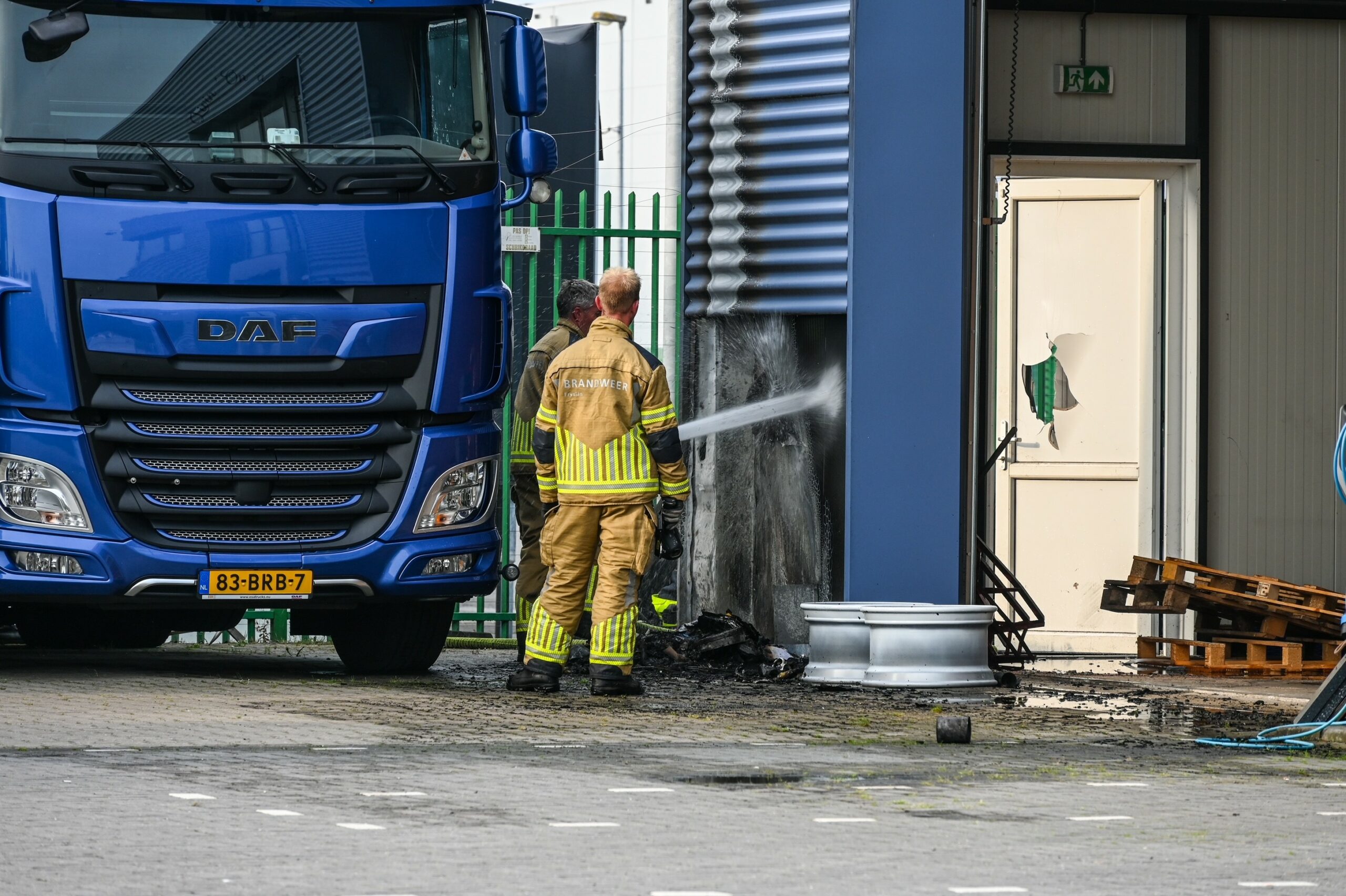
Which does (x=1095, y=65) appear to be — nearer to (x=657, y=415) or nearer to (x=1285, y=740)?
(x=657, y=415)

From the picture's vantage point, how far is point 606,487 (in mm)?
9789

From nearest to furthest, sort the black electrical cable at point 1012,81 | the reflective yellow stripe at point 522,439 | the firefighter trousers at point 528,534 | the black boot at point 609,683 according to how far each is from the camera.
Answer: the black boot at point 609,683, the reflective yellow stripe at point 522,439, the firefighter trousers at point 528,534, the black electrical cable at point 1012,81

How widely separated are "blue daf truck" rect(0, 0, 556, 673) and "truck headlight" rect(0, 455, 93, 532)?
1 cm

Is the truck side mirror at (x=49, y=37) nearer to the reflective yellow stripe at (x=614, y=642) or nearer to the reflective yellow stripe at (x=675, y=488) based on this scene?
the reflective yellow stripe at (x=675, y=488)

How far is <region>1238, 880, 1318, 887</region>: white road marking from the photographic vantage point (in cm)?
500

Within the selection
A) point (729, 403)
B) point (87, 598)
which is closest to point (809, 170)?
point (729, 403)

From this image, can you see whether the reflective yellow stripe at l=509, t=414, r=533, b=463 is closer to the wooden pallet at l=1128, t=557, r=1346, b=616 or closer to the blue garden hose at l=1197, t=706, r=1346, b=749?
the wooden pallet at l=1128, t=557, r=1346, b=616

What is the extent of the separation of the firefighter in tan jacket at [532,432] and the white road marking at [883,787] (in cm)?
429

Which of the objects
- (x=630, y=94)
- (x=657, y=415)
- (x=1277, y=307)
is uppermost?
(x=630, y=94)

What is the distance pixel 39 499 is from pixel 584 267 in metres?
4.88

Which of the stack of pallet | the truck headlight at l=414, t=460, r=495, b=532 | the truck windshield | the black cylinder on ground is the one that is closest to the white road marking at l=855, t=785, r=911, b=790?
the black cylinder on ground

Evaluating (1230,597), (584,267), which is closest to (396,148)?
(584,267)

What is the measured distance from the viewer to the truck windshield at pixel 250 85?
10.0 m

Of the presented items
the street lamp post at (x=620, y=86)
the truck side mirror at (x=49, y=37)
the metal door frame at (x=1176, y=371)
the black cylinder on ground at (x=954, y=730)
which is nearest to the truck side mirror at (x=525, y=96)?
the truck side mirror at (x=49, y=37)
